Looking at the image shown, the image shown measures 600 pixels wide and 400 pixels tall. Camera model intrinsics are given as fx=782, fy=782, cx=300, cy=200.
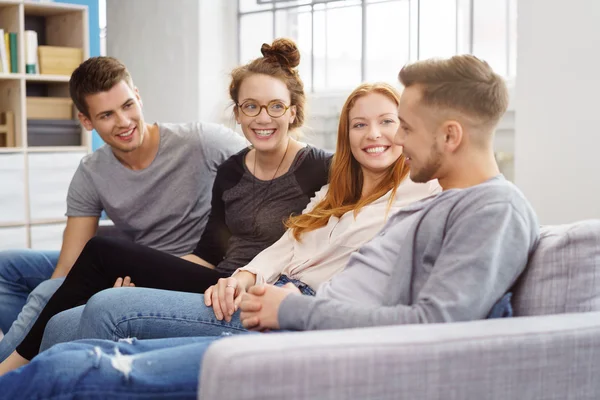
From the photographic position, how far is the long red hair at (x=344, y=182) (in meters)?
1.91

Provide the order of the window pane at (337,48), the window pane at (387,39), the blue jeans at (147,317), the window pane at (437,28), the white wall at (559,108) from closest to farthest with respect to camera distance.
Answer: the blue jeans at (147,317) < the white wall at (559,108) < the window pane at (437,28) < the window pane at (387,39) < the window pane at (337,48)

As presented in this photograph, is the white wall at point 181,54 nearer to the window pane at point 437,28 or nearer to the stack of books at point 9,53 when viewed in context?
the stack of books at point 9,53

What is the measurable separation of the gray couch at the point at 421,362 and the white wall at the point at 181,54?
371 centimetres

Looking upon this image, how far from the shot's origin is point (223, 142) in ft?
8.47

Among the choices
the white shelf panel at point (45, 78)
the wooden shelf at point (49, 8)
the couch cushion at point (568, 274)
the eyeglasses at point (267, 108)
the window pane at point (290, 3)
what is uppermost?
the window pane at point (290, 3)

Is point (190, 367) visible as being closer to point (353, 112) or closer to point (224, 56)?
point (353, 112)

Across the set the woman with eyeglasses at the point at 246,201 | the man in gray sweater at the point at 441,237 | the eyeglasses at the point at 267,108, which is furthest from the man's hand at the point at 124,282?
the man in gray sweater at the point at 441,237

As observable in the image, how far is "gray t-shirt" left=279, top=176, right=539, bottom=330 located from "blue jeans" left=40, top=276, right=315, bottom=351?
16.3 inches

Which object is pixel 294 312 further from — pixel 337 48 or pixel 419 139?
pixel 337 48

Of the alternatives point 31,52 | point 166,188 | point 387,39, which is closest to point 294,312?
point 166,188

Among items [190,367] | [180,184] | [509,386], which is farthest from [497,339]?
[180,184]

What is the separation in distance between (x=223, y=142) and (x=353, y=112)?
746 millimetres

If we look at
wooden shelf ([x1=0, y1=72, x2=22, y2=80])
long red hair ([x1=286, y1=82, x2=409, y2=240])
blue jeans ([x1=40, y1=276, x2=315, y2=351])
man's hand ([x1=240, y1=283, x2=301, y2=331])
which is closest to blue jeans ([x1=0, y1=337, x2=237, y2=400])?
man's hand ([x1=240, y1=283, x2=301, y2=331])

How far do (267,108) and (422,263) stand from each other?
0.99 m
